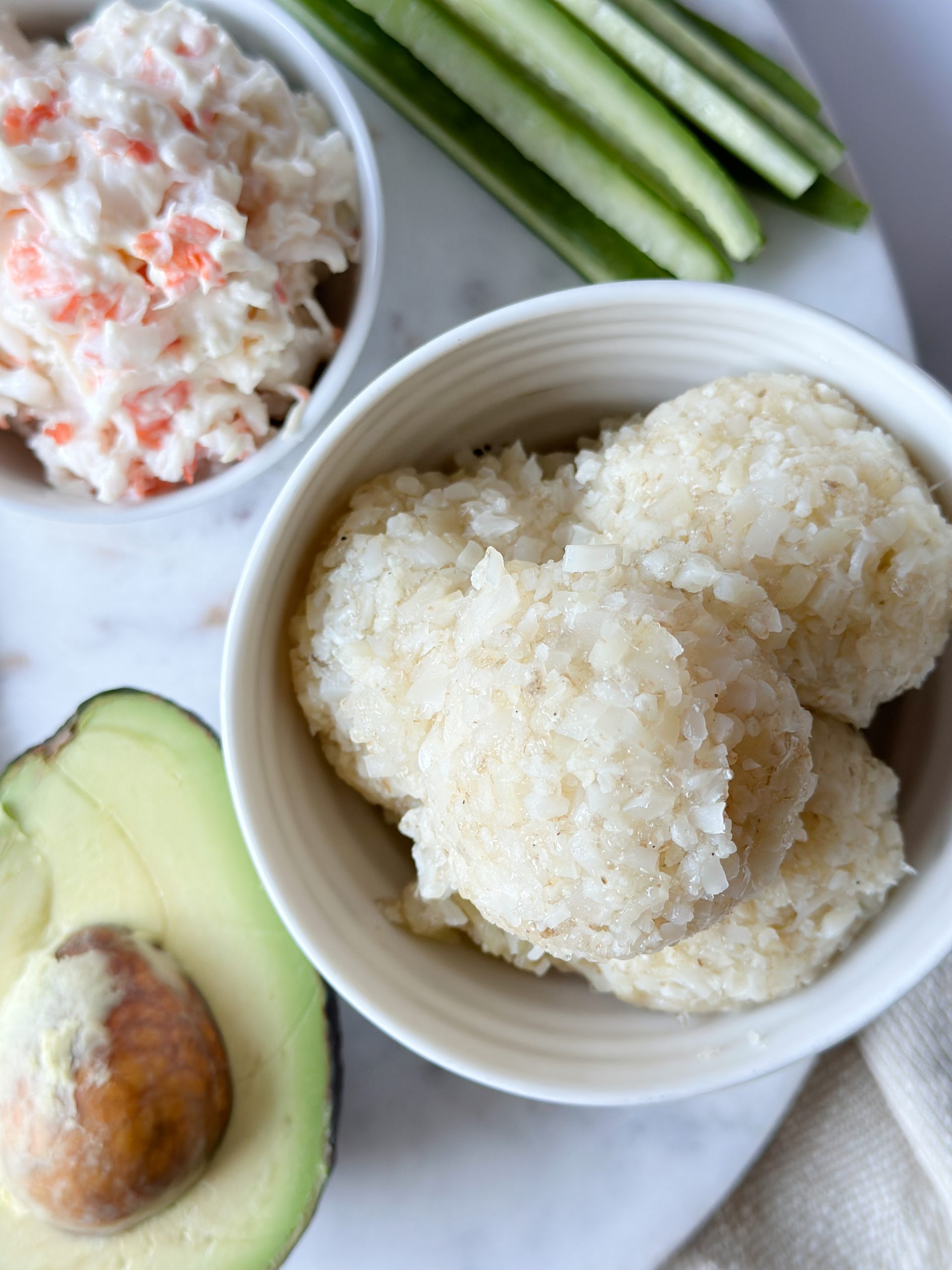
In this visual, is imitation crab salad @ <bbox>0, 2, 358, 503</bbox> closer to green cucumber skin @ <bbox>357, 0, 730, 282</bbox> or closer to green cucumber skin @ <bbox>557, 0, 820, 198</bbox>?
green cucumber skin @ <bbox>357, 0, 730, 282</bbox>

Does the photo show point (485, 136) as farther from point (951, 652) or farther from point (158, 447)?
point (951, 652)

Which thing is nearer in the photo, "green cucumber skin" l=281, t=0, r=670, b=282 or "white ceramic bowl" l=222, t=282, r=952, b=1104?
"white ceramic bowl" l=222, t=282, r=952, b=1104

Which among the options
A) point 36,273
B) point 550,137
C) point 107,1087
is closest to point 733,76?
point 550,137

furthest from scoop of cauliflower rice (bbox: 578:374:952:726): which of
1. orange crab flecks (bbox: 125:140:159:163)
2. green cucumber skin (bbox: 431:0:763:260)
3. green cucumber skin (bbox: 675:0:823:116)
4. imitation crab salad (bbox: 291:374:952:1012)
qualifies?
orange crab flecks (bbox: 125:140:159:163)

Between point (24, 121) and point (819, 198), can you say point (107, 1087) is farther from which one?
point (819, 198)

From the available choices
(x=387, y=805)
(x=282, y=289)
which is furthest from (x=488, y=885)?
(x=282, y=289)

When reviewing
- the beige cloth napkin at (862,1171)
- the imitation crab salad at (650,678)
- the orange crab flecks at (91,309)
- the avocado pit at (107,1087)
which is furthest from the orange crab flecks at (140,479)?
the beige cloth napkin at (862,1171)

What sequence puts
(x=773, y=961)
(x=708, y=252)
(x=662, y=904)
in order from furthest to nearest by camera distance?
(x=708, y=252), (x=773, y=961), (x=662, y=904)
